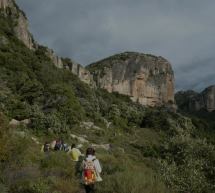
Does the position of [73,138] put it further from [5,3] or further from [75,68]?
[75,68]

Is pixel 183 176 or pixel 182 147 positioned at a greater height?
pixel 182 147

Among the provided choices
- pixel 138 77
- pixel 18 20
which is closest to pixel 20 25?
pixel 18 20

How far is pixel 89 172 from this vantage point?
461 inches

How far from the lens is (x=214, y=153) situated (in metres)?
20.4

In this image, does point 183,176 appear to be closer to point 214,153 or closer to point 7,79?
point 214,153

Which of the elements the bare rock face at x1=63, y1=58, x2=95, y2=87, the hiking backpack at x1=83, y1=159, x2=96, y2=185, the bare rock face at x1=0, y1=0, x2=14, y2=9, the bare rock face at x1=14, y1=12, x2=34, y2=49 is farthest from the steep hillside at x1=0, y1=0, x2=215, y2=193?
the bare rock face at x1=14, y1=12, x2=34, y2=49

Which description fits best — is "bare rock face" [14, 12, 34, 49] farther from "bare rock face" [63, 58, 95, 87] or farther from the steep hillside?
"bare rock face" [63, 58, 95, 87]

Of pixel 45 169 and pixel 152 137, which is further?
pixel 152 137

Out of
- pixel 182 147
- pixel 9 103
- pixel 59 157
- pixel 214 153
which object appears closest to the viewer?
pixel 59 157

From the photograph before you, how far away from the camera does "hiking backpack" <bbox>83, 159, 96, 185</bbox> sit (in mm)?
11562

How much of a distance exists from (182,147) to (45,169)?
9.30m

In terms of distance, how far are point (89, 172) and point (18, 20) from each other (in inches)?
2817

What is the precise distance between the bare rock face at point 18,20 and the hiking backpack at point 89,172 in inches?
2630

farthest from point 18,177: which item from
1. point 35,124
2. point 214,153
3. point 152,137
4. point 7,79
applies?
point 152,137
